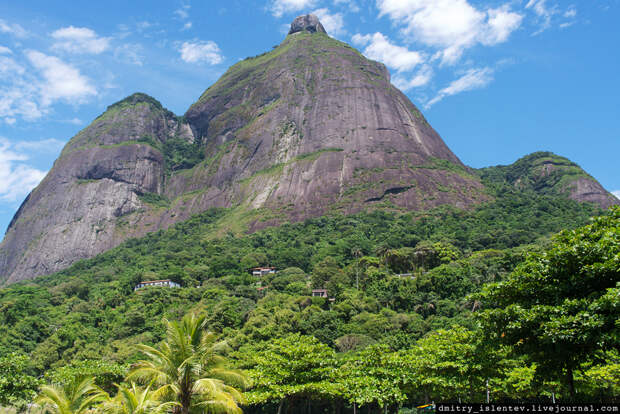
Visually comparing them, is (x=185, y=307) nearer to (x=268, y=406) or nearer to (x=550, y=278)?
(x=268, y=406)

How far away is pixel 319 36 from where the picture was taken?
16812 cm

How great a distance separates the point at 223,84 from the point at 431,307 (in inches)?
5313

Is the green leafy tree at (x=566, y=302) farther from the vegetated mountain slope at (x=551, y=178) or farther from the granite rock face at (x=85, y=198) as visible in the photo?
the granite rock face at (x=85, y=198)

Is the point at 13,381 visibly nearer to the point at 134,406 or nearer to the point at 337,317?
the point at 134,406

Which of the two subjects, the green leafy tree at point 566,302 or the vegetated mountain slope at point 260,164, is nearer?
the green leafy tree at point 566,302

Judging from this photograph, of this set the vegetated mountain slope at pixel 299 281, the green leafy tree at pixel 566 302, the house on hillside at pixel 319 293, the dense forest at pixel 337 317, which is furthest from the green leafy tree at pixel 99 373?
the house on hillside at pixel 319 293

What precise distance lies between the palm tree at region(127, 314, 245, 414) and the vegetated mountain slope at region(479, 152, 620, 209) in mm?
113154

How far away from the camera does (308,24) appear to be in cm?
18475

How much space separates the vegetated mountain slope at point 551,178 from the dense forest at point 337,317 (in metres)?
7.53

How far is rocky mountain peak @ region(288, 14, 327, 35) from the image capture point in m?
184

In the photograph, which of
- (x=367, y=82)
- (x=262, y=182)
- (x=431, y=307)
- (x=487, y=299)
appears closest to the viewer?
(x=487, y=299)

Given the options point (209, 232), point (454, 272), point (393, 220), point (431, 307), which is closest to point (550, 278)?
point (431, 307)

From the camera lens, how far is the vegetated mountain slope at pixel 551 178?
114 m

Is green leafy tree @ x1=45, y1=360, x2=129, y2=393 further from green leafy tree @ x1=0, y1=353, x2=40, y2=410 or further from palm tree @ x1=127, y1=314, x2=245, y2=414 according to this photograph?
palm tree @ x1=127, y1=314, x2=245, y2=414
